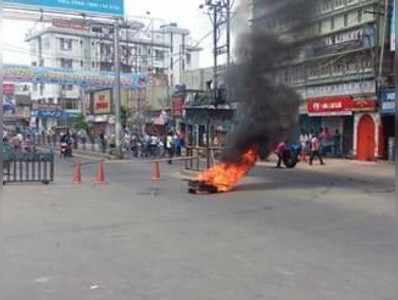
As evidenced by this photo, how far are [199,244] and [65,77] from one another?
3036 cm

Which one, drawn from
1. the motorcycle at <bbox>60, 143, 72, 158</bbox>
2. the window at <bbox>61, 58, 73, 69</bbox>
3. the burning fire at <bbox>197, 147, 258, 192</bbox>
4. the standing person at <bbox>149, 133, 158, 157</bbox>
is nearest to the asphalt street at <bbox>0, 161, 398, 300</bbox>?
the burning fire at <bbox>197, 147, 258, 192</bbox>

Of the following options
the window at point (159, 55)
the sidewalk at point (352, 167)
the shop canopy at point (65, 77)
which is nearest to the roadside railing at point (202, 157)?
the sidewalk at point (352, 167)

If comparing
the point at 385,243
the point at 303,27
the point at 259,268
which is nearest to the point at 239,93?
the point at 303,27

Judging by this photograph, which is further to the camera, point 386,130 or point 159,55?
point 159,55

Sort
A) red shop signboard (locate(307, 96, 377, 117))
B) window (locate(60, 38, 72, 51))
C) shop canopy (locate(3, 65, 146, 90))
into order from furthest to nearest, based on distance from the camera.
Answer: window (locate(60, 38, 72, 51)) → shop canopy (locate(3, 65, 146, 90)) → red shop signboard (locate(307, 96, 377, 117))

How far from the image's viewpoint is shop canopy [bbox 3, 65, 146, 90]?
35.2 metres

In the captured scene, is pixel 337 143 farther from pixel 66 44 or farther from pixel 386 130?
pixel 66 44

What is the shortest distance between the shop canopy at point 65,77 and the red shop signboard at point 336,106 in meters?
13.0

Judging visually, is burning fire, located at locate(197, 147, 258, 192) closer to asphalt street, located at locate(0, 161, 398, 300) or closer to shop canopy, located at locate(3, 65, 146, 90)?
asphalt street, located at locate(0, 161, 398, 300)

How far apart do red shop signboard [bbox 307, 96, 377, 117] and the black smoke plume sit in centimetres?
1056

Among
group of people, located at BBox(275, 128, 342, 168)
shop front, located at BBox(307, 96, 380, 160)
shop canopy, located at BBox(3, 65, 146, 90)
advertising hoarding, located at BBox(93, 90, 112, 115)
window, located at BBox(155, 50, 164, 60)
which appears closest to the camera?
group of people, located at BBox(275, 128, 342, 168)

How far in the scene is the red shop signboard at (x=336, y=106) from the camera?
26391mm

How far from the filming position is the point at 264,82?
1507 cm

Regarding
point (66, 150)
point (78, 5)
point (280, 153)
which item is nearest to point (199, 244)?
point (78, 5)
